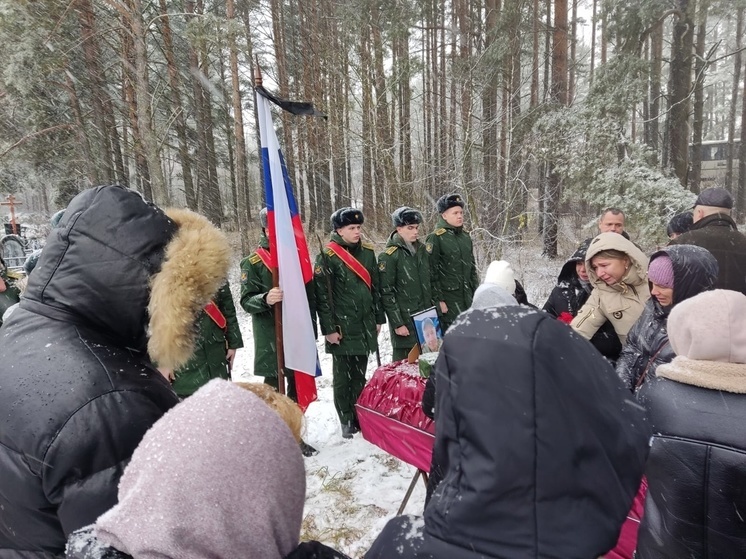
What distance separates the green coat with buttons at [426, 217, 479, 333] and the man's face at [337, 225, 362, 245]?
4.00 ft

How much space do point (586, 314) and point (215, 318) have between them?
10.1 feet

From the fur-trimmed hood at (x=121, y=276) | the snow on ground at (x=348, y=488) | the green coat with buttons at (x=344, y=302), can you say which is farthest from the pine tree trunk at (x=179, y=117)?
the fur-trimmed hood at (x=121, y=276)

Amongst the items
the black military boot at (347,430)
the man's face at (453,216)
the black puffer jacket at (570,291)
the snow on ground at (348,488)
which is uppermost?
the man's face at (453,216)

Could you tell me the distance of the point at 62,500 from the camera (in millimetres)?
1105

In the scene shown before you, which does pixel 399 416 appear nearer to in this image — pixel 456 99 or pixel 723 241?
pixel 723 241

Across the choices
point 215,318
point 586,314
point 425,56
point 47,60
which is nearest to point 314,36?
point 425,56

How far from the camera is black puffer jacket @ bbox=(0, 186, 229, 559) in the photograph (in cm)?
111

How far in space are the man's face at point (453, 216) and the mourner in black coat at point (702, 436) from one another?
3802mm

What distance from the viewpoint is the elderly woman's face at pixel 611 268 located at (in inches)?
126

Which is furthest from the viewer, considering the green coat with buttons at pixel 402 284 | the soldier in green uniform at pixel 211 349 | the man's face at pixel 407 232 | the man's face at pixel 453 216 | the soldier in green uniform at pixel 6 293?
the man's face at pixel 453 216

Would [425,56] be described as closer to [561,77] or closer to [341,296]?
[561,77]

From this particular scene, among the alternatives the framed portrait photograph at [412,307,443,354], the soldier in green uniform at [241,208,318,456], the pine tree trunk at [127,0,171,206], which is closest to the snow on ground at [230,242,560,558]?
the soldier in green uniform at [241,208,318,456]

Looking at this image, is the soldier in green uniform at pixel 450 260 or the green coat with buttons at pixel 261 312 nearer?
the green coat with buttons at pixel 261 312

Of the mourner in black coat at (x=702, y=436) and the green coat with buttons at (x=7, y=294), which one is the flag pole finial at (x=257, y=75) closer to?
the mourner in black coat at (x=702, y=436)
